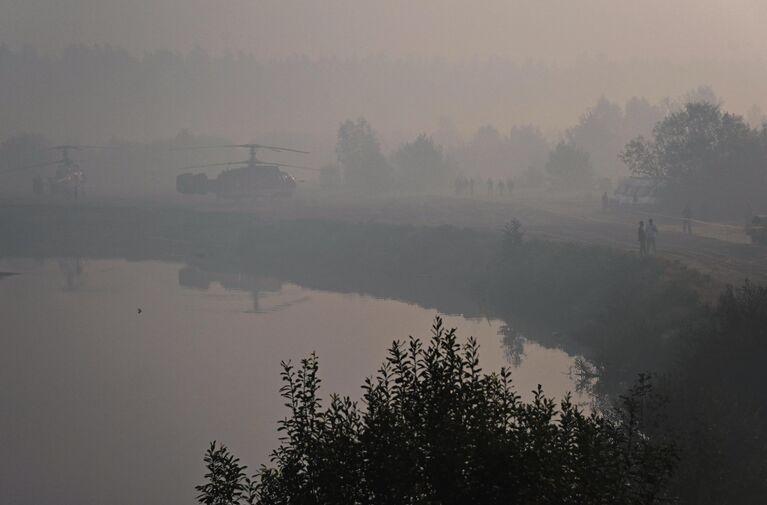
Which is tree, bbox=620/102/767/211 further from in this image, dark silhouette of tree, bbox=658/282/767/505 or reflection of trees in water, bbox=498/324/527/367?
dark silhouette of tree, bbox=658/282/767/505

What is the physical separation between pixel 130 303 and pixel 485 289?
25.5 metres

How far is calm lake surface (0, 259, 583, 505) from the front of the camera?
31.6 m

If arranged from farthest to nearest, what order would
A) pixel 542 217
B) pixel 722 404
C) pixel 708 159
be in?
pixel 542 217
pixel 708 159
pixel 722 404

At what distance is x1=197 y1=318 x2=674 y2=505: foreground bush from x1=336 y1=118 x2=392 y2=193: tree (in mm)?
113660

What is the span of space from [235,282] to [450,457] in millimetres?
62497

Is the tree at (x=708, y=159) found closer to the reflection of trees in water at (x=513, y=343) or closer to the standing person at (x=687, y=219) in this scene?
the standing person at (x=687, y=219)

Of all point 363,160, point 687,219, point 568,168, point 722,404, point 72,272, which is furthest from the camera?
point 363,160

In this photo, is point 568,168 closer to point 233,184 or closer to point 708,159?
point 708,159

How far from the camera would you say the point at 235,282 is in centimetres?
7600

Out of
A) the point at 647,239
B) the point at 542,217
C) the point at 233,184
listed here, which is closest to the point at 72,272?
the point at 233,184

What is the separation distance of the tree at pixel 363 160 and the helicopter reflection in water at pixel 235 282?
50599mm

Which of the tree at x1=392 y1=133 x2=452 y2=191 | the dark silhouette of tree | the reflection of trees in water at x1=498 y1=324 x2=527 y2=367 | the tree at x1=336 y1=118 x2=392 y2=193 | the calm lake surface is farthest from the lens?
the tree at x1=392 y1=133 x2=452 y2=191

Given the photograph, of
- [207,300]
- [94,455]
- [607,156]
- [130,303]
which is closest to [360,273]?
[207,300]

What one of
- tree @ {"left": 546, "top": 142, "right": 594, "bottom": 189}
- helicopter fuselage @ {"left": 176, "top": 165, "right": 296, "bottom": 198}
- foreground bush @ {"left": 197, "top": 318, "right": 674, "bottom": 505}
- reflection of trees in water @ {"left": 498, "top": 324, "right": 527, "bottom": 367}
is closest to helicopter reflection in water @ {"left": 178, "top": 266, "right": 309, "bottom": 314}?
reflection of trees in water @ {"left": 498, "top": 324, "right": 527, "bottom": 367}
